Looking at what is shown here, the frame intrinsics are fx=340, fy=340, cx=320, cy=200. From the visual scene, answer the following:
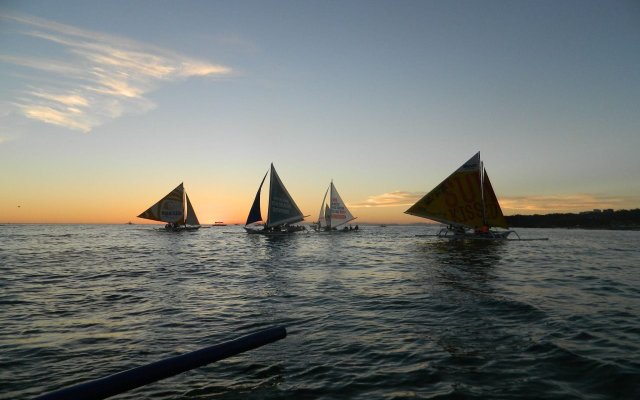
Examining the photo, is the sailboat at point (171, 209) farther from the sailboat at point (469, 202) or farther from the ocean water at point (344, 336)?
the ocean water at point (344, 336)

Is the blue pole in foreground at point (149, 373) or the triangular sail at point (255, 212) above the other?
the triangular sail at point (255, 212)

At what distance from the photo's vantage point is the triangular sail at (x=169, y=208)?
84812mm

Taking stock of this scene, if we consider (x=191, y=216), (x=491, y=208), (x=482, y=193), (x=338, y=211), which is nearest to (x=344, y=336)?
(x=482, y=193)

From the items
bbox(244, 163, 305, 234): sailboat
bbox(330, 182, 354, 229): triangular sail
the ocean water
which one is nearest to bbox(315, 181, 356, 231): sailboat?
bbox(330, 182, 354, 229): triangular sail

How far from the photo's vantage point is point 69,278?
19.9 metres

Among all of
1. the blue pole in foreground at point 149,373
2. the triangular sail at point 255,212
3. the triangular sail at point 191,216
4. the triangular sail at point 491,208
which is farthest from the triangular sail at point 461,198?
the triangular sail at point 191,216

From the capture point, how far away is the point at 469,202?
49.0 meters

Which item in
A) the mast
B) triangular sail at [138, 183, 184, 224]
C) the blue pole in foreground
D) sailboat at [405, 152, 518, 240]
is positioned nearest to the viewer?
the blue pole in foreground

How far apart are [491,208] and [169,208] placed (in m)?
73.4

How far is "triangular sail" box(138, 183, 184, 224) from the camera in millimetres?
84812

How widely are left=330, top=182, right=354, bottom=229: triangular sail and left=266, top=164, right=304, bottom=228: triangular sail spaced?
16.5 m

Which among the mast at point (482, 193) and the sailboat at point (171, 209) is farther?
the sailboat at point (171, 209)

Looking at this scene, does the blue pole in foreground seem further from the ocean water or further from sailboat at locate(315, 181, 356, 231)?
sailboat at locate(315, 181, 356, 231)

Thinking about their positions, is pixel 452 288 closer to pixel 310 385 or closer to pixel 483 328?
pixel 483 328
